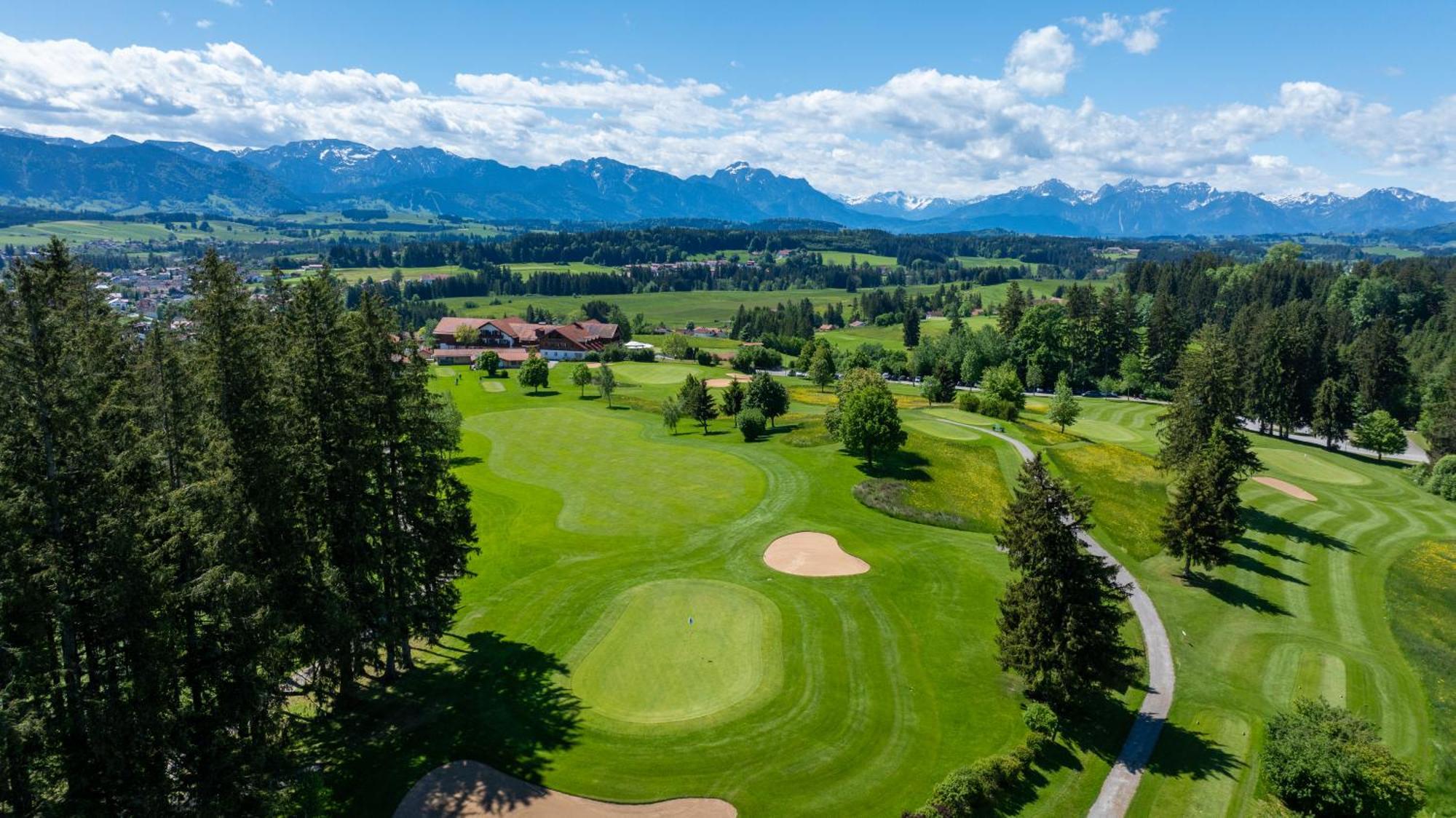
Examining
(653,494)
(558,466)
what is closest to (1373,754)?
(653,494)

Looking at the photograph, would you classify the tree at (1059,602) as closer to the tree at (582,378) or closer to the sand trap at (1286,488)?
the sand trap at (1286,488)

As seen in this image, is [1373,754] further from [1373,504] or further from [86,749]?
[1373,504]

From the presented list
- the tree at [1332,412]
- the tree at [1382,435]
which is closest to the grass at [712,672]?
the tree at [1382,435]

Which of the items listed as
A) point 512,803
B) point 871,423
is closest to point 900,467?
point 871,423

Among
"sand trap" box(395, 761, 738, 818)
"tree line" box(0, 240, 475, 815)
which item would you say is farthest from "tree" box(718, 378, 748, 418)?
"sand trap" box(395, 761, 738, 818)

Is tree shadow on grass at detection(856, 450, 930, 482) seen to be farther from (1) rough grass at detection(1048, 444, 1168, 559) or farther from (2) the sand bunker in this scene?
(2) the sand bunker
